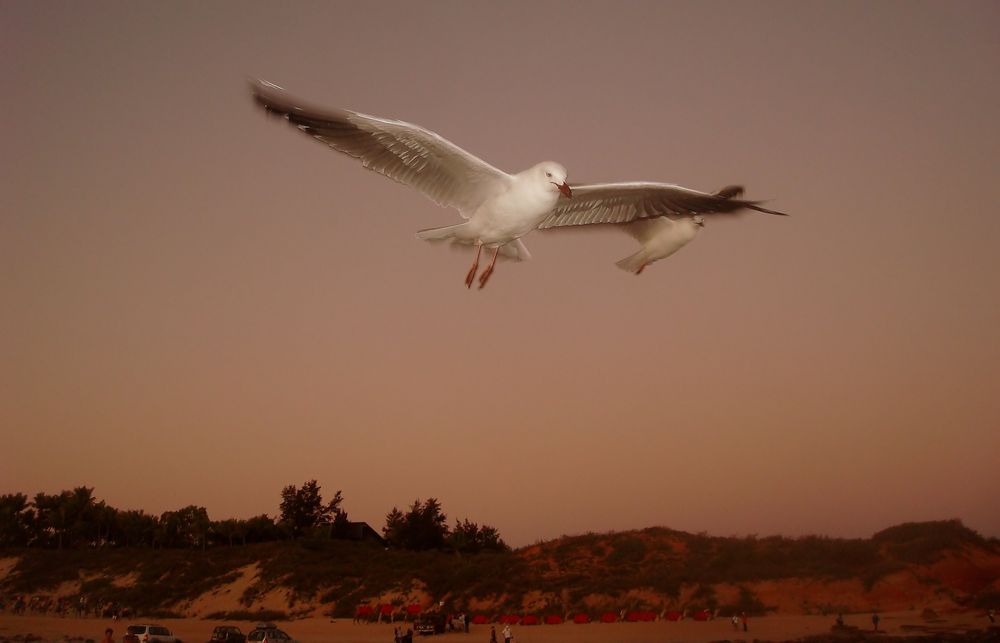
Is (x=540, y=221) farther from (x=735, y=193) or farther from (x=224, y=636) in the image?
(x=224, y=636)

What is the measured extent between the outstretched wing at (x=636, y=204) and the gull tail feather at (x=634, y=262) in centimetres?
43

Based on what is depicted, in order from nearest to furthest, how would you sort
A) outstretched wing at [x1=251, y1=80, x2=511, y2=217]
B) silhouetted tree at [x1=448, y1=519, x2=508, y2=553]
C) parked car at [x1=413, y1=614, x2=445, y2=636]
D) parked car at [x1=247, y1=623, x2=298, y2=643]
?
outstretched wing at [x1=251, y1=80, x2=511, y2=217]
parked car at [x1=247, y1=623, x2=298, y2=643]
parked car at [x1=413, y1=614, x2=445, y2=636]
silhouetted tree at [x1=448, y1=519, x2=508, y2=553]

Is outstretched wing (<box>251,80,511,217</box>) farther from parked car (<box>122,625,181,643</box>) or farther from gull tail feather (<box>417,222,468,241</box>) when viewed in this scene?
parked car (<box>122,625,181,643</box>)

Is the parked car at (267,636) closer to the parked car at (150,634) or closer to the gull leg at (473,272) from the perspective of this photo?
the parked car at (150,634)

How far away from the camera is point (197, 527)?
43.4 meters

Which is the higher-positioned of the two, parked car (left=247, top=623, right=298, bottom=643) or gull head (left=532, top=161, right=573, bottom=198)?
gull head (left=532, top=161, right=573, bottom=198)

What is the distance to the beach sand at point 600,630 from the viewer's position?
18875mm

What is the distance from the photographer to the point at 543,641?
20.2m

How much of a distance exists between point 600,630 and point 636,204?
16623 millimetres

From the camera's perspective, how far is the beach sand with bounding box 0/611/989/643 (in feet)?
61.9

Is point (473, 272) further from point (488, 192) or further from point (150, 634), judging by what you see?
point (150, 634)

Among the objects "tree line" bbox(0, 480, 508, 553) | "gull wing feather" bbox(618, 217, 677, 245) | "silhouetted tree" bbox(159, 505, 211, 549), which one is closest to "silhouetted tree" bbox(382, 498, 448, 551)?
"tree line" bbox(0, 480, 508, 553)

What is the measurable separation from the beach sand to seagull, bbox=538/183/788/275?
1347cm

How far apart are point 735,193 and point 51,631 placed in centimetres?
→ 2586
